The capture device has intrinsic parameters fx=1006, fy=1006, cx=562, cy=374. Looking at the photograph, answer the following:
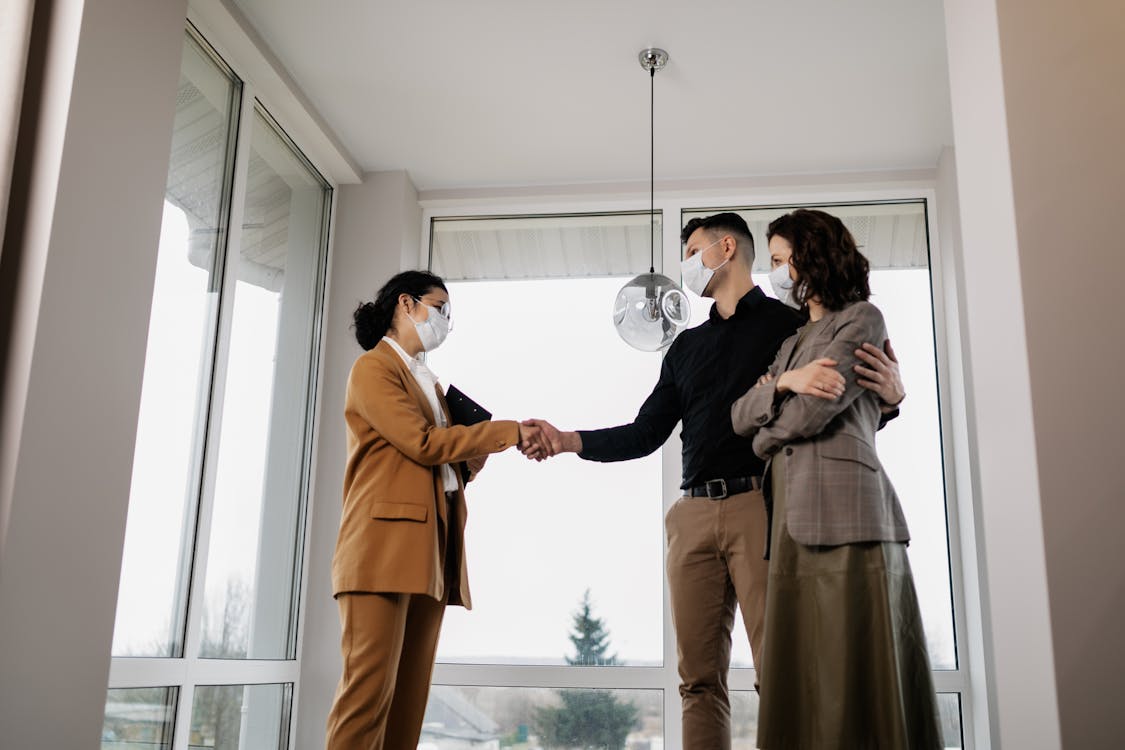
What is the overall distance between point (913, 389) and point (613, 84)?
67.3 inches

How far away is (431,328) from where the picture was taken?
303 cm

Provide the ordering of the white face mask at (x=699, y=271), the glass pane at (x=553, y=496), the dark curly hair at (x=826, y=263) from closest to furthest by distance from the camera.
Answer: the dark curly hair at (x=826, y=263), the white face mask at (x=699, y=271), the glass pane at (x=553, y=496)

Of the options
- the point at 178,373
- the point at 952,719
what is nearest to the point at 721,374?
the point at 178,373

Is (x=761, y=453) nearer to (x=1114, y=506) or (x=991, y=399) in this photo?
(x=991, y=399)

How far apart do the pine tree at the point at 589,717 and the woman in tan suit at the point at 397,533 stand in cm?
124

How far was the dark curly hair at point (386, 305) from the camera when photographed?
3057 mm

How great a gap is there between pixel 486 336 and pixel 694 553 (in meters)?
2.14

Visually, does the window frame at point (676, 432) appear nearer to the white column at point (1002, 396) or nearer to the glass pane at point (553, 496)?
the glass pane at point (553, 496)

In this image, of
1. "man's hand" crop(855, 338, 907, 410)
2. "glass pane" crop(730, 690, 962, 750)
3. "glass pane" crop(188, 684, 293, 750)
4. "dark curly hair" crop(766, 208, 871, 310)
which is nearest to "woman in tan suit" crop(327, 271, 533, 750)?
"glass pane" crop(188, 684, 293, 750)

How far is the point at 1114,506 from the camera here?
1651 mm

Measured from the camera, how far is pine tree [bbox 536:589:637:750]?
3.86m

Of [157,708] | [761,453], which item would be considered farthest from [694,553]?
[157,708]

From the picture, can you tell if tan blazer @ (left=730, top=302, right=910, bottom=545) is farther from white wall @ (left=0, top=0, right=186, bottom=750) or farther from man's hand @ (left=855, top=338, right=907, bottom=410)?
white wall @ (left=0, top=0, right=186, bottom=750)

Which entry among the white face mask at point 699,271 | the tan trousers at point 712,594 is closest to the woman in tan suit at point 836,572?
the tan trousers at point 712,594
